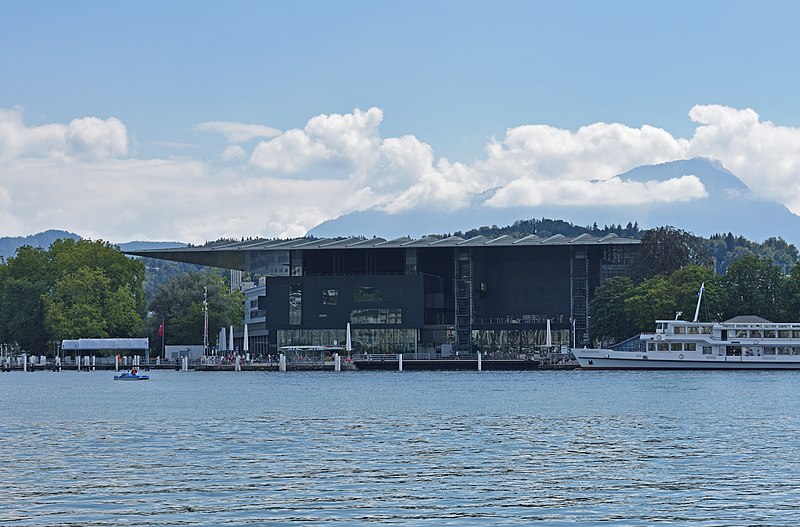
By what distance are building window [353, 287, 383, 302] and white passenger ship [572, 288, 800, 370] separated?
122 ft

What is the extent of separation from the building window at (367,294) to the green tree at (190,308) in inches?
991

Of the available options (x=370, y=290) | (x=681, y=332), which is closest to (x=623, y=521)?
(x=681, y=332)

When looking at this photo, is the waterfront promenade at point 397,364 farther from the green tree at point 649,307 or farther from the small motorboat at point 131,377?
the small motorboat at point 131,377

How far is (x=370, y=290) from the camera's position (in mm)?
159000

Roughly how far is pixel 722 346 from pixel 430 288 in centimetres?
4317

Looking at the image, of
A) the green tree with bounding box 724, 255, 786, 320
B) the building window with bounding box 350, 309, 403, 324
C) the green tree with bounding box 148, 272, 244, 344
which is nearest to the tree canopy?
the green tree with bounding box 148, 272, 244, 344

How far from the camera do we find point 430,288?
538 feet

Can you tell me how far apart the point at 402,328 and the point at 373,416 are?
9648cm

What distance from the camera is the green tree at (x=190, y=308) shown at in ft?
570

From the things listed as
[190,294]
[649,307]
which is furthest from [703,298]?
[190,294]

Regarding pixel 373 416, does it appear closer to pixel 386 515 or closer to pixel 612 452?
pixel 612 452

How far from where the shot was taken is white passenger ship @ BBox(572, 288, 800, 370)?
131m

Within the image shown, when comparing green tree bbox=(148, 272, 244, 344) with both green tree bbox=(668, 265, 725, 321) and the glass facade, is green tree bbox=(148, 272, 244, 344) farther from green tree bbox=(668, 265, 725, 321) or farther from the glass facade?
green tree bbox=(668, 265, 725, 321)

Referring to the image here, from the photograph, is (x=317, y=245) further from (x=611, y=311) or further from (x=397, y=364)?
(x=611, y=311)
